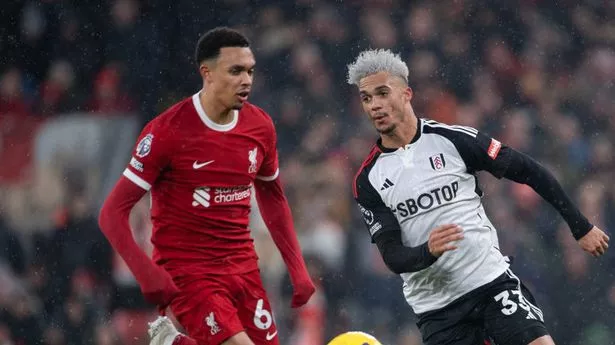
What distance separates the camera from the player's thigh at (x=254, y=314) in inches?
232

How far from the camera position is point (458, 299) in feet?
18.5

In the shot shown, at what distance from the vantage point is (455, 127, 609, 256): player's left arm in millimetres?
5668

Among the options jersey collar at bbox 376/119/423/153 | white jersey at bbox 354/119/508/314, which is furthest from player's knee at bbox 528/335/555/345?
jersey collar at bbox 376/119/423/153

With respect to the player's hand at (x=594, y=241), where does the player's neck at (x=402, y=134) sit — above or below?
above

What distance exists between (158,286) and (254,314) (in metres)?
0.61

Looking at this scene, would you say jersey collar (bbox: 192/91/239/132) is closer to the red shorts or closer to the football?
the red shorts

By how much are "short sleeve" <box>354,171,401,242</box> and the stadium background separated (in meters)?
4.51

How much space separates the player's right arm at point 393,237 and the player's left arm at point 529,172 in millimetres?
468

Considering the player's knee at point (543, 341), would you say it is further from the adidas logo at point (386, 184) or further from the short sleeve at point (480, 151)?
the adidas logo at point (386, 184)

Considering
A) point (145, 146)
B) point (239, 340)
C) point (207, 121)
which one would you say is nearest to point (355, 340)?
point (239, 340)

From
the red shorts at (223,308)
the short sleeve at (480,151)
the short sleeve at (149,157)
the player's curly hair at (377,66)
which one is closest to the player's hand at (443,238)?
the short sleeve at (480,151)

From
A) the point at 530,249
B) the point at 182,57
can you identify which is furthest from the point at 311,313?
the point at 182,57

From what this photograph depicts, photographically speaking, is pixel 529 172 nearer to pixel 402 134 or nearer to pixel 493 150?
pixel 493 150

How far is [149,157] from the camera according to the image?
5637 mm
